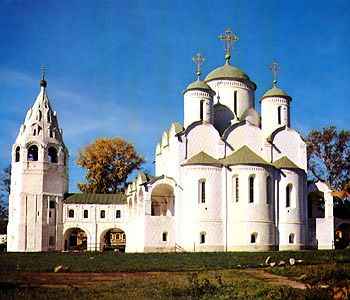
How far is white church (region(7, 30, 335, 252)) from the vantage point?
42312mm

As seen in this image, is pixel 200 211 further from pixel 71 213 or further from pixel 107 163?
pixel 107 163

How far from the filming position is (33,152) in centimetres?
5131

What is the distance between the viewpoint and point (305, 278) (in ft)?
66.8

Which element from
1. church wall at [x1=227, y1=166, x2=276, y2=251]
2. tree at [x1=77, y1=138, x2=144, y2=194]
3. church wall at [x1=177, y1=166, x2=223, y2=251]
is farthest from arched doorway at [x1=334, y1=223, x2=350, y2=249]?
tree at [x1=77, y1=138, x2=144, y2=194]

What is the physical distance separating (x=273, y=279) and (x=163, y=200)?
28.4 meters

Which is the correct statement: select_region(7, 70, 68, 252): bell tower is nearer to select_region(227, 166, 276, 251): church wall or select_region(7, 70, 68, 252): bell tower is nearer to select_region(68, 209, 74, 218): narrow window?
select_region(68, 209, 74, 218): narrow window

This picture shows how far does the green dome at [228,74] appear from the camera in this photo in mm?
49875

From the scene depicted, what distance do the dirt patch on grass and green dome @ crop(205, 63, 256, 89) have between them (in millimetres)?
27220

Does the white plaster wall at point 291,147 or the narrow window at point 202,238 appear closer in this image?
the narrow window at point 202,238

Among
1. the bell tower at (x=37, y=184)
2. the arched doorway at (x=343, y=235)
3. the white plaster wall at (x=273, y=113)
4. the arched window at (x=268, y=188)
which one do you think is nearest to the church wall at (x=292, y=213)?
the arched window at (x=268, y=188)

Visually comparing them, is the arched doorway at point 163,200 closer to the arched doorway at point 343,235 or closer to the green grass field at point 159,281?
the arched doorway at point 343,235

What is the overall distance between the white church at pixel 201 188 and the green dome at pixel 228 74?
11 cm

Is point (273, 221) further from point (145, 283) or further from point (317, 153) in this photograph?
point (145, 283)

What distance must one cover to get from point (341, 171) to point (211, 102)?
1672 centimetres
